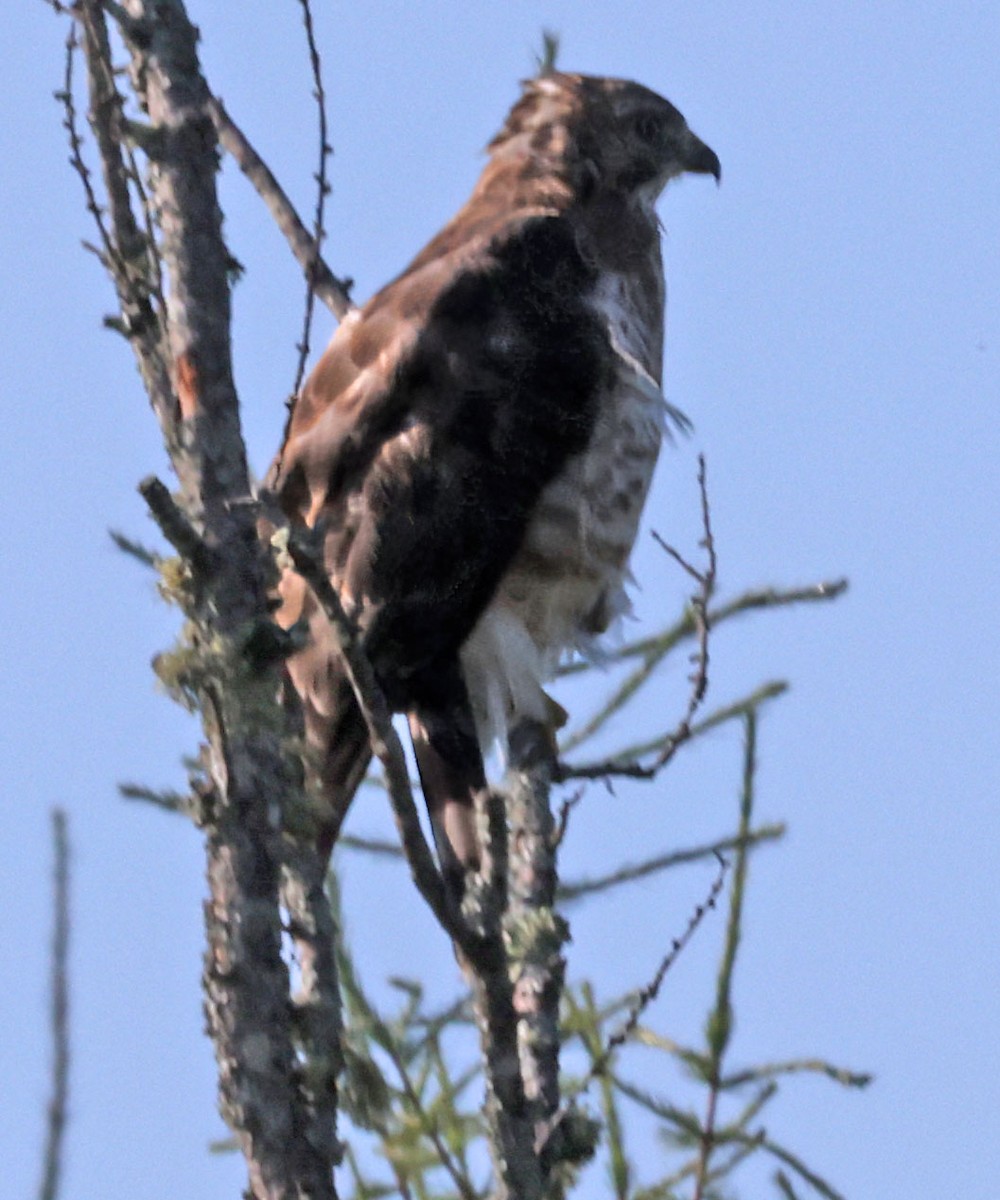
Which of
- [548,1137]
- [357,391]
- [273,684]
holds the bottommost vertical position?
[548,1137]

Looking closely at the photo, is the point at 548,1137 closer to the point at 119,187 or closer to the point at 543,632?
the point at 119,187

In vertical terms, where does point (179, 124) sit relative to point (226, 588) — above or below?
above

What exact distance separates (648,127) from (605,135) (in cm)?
18

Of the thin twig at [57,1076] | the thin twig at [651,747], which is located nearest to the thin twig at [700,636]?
the thin twig at [651,747]

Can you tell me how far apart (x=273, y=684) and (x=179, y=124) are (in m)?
0.95

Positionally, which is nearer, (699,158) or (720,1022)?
(720,1022)

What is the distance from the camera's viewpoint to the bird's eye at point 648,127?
20.0ft

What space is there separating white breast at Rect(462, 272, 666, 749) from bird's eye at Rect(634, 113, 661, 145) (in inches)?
39.7

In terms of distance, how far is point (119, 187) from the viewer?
3104 mm

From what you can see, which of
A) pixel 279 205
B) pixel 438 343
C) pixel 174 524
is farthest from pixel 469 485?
pixel 174 524

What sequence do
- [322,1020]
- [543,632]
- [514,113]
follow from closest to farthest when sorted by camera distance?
1. [322,1020]
2. [543,632]
3. [514,113]

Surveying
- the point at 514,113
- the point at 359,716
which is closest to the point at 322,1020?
the point at 359,716

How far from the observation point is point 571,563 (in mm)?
5148

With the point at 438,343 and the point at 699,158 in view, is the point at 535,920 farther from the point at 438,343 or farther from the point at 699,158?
the point at 699,158
